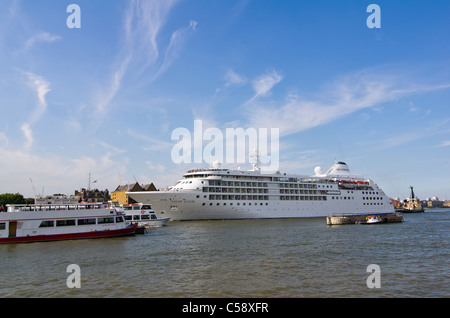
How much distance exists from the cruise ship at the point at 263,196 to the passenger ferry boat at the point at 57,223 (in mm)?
20983

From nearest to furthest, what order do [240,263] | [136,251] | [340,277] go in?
[340,277] → [240,263] → [136,251]

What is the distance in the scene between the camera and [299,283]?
Result: 16641 millimetres

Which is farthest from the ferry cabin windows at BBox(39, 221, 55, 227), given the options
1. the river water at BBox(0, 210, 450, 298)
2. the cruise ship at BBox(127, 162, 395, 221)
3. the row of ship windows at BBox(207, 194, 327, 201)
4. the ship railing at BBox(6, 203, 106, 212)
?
the row of ship windows at BBox(207, 194, 327, 201)

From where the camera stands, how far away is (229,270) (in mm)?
19875

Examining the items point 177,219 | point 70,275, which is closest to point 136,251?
point 70,275

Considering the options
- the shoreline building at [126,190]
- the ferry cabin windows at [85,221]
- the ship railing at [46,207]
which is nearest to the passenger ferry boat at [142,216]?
the ship railing at [46,207]

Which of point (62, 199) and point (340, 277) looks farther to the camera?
point (62, 199)

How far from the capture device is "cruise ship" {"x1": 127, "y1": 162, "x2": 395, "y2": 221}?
6406cm

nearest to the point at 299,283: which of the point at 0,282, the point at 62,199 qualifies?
the point at 0,282

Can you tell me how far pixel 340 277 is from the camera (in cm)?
1784

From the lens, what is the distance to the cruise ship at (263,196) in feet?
210
